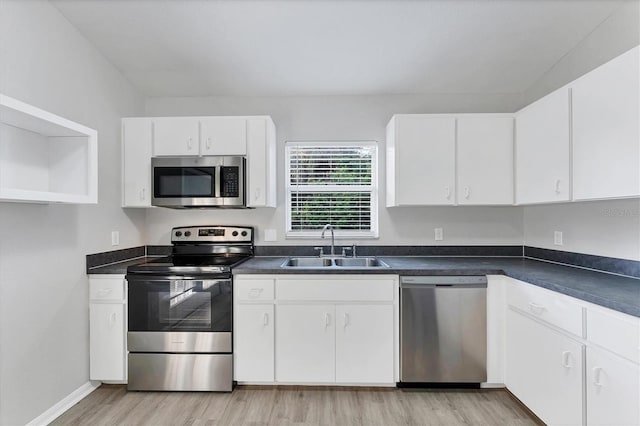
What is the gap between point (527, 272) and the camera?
7.19 ft

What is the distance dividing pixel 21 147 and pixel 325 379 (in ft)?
8.07

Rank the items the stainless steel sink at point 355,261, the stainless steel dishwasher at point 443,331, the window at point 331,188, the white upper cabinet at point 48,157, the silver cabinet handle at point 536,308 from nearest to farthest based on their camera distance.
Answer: the white upper cabinet at point 48,157 < the silver cabinet handle at point 536,308 < the stainless steel dishwasher at point 443,331 < the stainless steel sink at point 355,261 < the window at point 331,188

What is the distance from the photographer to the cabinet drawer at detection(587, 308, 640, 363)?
1.37 meters

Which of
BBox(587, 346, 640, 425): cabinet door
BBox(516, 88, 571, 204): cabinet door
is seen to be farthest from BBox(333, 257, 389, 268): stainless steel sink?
BBox(587, 346, 640, 425): cabinet door

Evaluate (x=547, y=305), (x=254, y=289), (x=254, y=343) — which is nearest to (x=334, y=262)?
(x=254, y=289)

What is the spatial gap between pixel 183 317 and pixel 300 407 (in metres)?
1.06

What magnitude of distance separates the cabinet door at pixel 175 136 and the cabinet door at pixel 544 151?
2681 millimetres

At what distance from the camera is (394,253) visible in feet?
10.2

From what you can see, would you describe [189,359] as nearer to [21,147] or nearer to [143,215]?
[143,215]

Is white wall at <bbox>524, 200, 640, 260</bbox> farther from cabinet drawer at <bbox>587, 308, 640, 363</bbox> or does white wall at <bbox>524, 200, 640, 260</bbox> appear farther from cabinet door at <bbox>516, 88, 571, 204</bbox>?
cabinet drawer at <bbox>587, 308, 640, 363</bbox>

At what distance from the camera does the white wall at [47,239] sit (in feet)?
6.02

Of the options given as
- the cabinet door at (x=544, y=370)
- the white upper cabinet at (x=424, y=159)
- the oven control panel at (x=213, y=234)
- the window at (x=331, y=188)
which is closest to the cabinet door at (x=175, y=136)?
the oven control panel at (x=213, y=234)

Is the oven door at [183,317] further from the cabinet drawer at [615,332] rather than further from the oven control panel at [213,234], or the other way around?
the cabinet drawer at [615,332]

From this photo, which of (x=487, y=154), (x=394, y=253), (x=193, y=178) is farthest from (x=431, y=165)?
(x=193, y=178)
